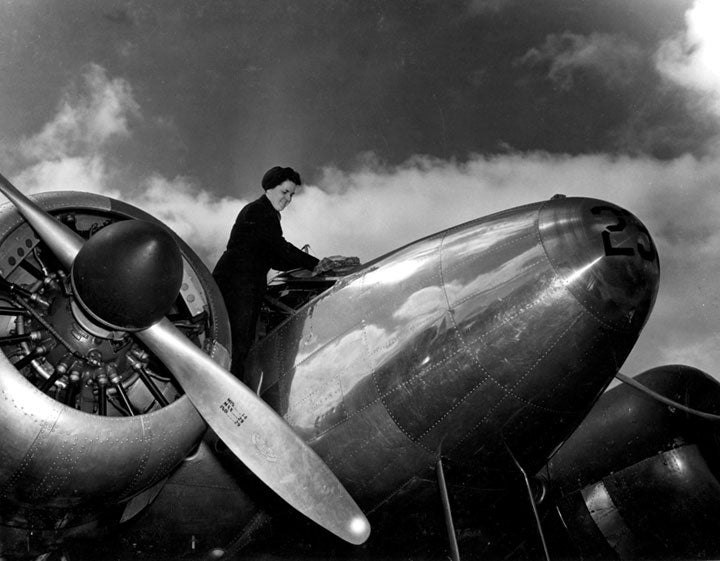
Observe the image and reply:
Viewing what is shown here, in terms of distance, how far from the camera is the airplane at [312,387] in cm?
369

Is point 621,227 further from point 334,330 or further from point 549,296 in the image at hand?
point 334,330

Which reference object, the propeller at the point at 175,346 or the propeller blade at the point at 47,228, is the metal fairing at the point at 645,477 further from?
the propeller blade at the point at 47,228

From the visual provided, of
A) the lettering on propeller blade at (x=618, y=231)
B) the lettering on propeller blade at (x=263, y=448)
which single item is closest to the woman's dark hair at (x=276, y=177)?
the lettering on propeller blade at (x=263, y=448)

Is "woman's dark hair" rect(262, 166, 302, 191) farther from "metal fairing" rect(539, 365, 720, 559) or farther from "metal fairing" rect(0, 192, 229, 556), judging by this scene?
"metal fairing" rect(539, 365, 720, 559)

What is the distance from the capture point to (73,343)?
13.5 feet

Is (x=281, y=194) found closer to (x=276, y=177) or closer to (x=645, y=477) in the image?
(x=276, y=177)

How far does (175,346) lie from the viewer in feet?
13.7

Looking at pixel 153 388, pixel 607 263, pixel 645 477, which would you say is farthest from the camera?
pixel 645 477

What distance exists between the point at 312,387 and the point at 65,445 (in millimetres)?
1579

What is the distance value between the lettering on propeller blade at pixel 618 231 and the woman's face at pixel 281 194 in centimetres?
306

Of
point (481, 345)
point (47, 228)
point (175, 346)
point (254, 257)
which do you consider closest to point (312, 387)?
point (175, 346)

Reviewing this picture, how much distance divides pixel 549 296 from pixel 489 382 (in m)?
0.60

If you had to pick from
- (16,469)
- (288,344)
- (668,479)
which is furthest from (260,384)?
(668,479)

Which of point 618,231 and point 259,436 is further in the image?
point 259,436
